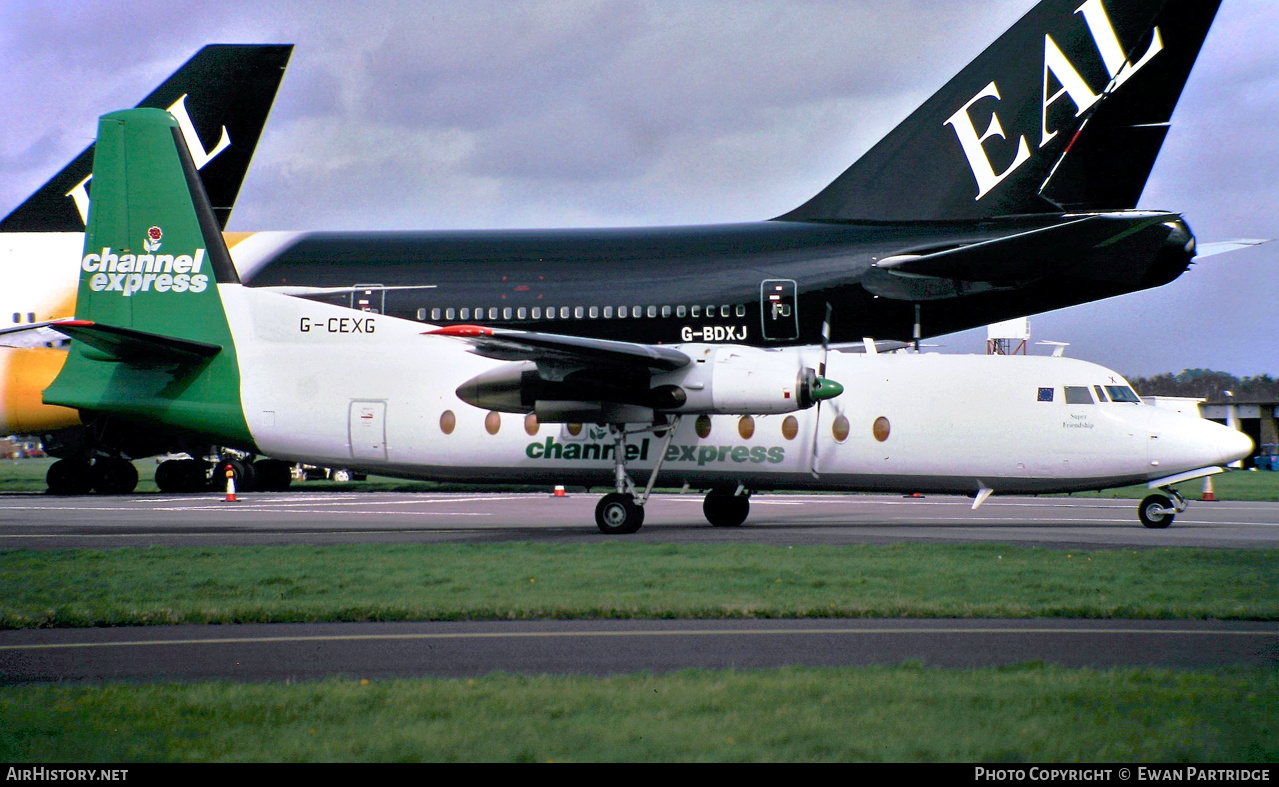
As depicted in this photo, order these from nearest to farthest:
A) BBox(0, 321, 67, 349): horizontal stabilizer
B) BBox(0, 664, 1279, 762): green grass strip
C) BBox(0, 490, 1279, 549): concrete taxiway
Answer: BBox(0, 664, 1279, 762): green grass strip
BBox(0, 490, 1279, 549): concrete taxiway
BBox(0, 321, 67, 349): horizontal stabilizer

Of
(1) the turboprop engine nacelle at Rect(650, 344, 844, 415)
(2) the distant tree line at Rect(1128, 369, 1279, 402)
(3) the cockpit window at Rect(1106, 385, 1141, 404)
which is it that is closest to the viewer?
(1) the turboprop engine nacelle at Rect(650, 344, 844, 415)

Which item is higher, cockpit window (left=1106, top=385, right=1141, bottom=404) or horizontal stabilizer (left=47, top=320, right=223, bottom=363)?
horizontal stabilizer (left=47, top=320, right=223, bottom=363)

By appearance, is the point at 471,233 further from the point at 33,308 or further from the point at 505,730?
the point at 505,730

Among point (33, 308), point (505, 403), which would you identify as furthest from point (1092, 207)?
point (33, 308)

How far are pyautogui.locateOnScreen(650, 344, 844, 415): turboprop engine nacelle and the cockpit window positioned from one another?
450cm

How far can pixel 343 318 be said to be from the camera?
65.6ft

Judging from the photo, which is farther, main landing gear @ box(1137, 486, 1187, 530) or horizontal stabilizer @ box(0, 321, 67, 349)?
horizontal stabilizer @ box(0, 321, 67, 349)

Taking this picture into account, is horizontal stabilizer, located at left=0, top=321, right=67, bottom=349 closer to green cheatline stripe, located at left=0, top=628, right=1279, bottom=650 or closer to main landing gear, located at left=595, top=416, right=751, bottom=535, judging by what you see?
main landing gear, located at left=595, top=416, right=751, bottom=535

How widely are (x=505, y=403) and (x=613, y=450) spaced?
1.92 metres

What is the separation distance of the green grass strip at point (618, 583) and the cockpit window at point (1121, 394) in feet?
14.2

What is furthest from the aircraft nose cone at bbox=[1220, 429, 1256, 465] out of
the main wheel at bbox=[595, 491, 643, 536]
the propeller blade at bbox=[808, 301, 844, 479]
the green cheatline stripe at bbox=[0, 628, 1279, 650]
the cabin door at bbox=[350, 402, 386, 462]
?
the cabin door at bbox=[350, 402, 386, 462]

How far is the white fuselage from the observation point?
18.3 metres

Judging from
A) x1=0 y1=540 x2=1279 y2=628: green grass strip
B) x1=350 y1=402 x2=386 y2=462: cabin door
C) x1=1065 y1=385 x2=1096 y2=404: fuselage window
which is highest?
x1=1065 y1=385 x2=1096 y2=404: fuselage window

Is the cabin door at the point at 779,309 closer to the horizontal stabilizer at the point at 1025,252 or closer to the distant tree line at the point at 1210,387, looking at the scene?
the horizontal stabilizer at the point at 1025,252
